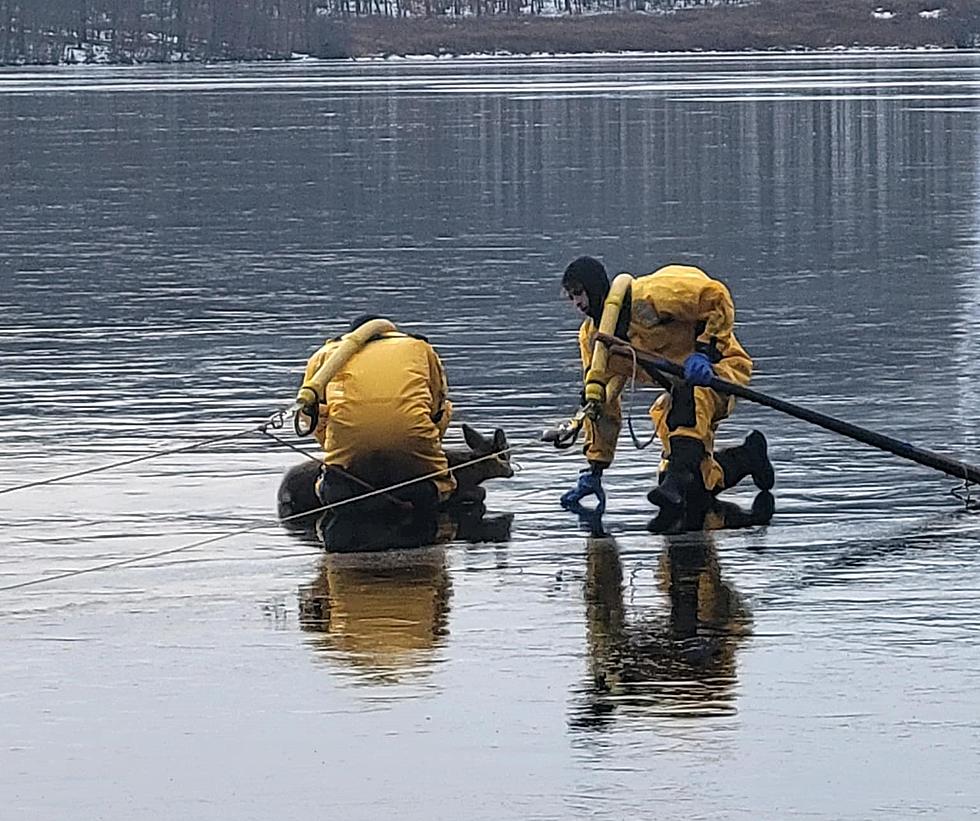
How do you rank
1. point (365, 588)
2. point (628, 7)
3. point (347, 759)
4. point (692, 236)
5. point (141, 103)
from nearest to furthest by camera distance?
point (347, 759)
point (365, 588)
point (692, 236)
point (141, 103)
point (628, 7)

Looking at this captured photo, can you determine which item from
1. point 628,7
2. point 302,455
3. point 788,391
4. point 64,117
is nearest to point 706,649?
point 302,455

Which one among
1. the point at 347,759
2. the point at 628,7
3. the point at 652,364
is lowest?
the point at 347,759

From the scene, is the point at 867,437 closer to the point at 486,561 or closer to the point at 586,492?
the point at 586,492

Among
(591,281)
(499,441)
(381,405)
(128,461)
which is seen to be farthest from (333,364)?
(128,461)

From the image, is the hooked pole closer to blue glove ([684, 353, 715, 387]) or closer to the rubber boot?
blue glove ([684, 353, 715, 387])

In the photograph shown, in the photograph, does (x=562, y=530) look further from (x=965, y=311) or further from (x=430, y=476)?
(x=965, y=311)

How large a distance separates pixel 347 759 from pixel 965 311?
1130 centimetres

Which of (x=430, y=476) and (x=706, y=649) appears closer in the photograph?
(x=706, y=649)

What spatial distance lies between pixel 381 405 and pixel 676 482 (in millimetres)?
1322

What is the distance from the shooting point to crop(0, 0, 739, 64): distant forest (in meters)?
137

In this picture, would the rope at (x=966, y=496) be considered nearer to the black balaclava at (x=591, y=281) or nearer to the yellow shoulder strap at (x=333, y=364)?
the black balaclava at (x=591, y=281)

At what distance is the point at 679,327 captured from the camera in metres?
10.8

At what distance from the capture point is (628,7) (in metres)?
167

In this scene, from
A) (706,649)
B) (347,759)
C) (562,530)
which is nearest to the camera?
(347,759)
